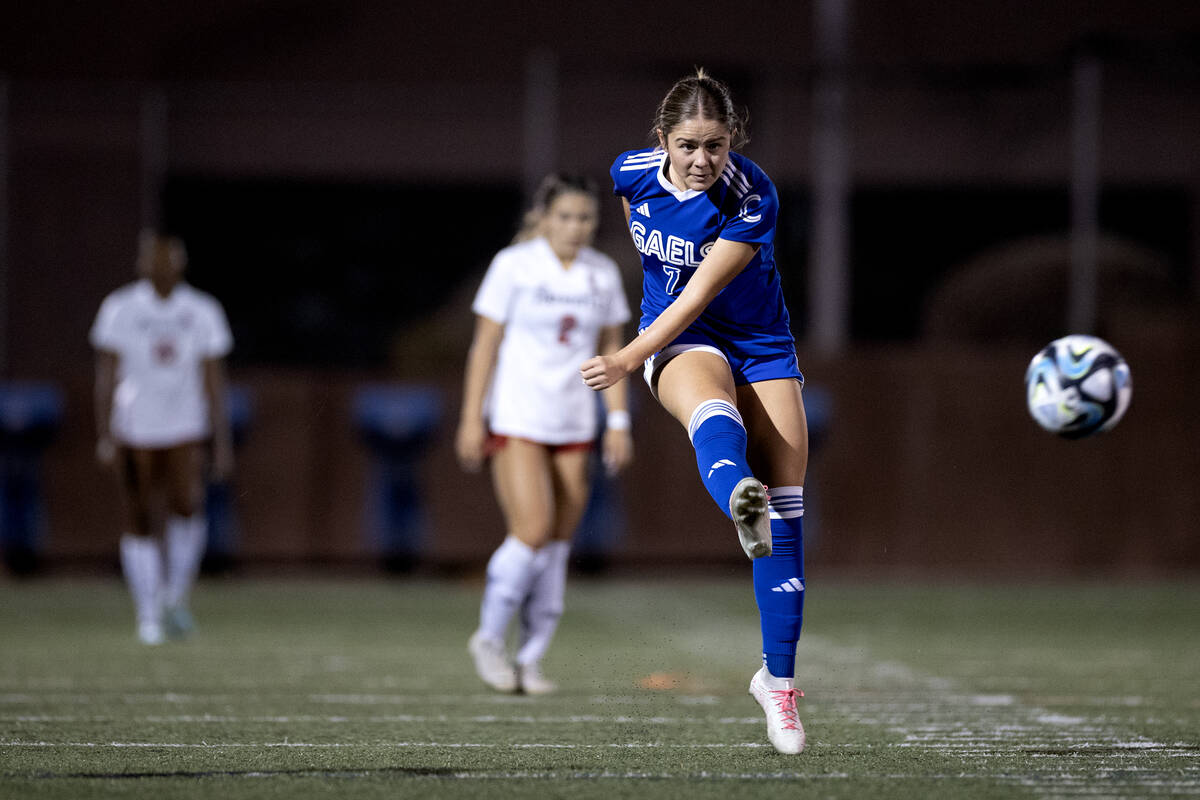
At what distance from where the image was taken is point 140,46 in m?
17.1

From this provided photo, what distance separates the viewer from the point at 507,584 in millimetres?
7680

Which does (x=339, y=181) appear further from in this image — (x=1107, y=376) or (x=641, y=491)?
(x=1107, y=376)

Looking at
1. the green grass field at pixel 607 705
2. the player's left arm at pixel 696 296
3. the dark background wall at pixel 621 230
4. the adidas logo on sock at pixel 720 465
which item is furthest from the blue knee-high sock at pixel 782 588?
the dark background wall at pixel 621 230

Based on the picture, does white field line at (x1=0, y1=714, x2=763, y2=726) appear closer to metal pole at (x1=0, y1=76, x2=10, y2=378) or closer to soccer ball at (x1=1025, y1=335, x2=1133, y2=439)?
soccer ball at (x1=1025, y1=335, x2=1133, y2=439)

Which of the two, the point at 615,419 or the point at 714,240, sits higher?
the point at 714,240

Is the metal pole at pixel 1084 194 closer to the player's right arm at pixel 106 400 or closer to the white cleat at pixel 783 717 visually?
the player's right arm at pixel 106 400

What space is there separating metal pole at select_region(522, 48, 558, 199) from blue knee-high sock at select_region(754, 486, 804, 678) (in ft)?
32.7

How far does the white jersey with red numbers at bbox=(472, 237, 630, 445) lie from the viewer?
25.4 feet

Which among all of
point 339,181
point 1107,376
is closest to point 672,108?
point 1107,376

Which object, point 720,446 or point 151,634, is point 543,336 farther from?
point 151,634

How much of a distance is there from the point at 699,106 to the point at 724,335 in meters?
0.76

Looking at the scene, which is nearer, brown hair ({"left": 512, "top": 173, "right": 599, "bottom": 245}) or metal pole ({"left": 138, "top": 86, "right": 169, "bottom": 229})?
brown hair ({"left": 512, "top": 173, "right": 599, "bottom": 245})

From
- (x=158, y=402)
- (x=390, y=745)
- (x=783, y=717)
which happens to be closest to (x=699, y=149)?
(x=783, y=717)

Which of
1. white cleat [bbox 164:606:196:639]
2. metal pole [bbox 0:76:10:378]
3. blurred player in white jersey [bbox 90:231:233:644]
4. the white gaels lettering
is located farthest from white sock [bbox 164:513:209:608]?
the white gaels lettering
